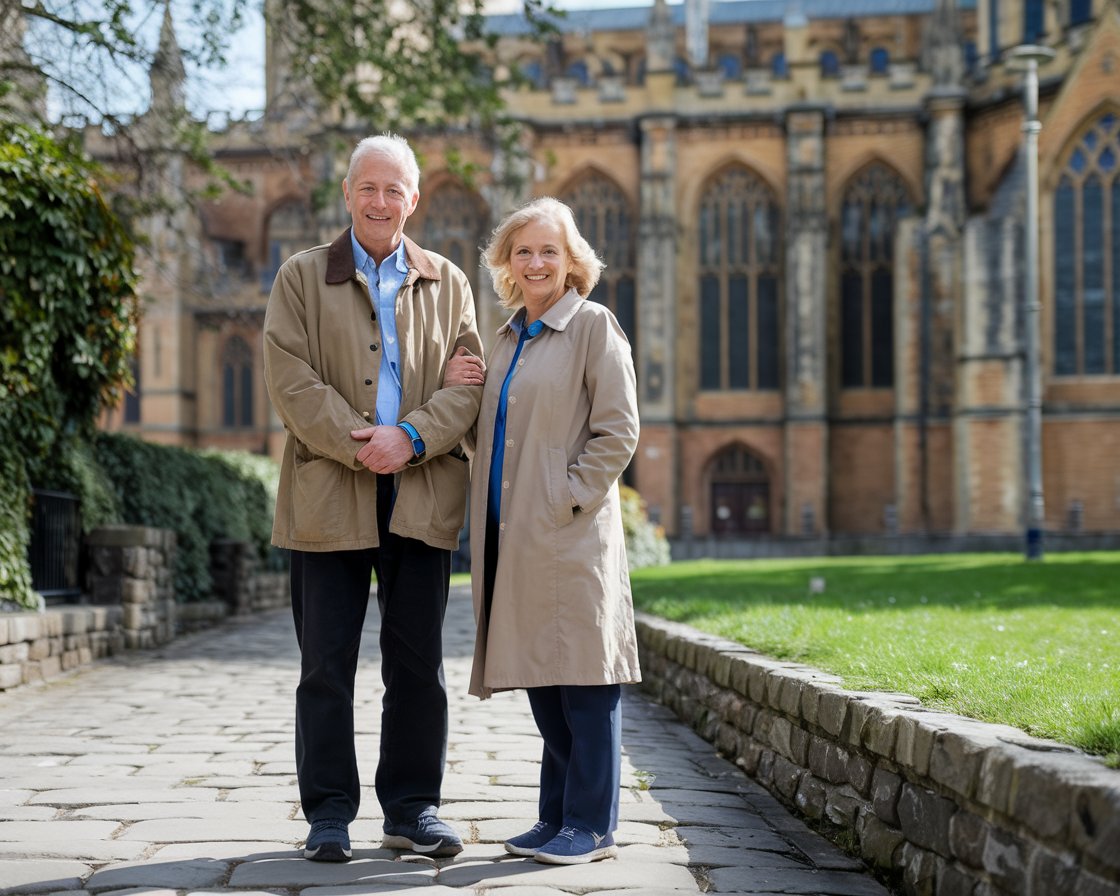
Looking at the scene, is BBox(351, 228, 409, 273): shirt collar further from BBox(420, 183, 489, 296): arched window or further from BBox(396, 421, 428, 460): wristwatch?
BBox(420, 183, 489, 296): arched window

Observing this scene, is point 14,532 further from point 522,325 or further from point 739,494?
point 739,494

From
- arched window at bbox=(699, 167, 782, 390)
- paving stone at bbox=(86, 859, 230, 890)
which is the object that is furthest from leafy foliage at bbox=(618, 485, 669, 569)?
paving stone at bbox=(86, 859, 230, 890)

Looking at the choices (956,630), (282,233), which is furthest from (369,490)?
(282,233)

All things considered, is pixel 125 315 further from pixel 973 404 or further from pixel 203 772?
pixel 973 404

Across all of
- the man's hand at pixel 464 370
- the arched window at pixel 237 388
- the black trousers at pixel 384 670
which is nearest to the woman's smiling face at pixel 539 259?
the man's hand at pixel 464 370

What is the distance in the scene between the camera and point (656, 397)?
34.2 m

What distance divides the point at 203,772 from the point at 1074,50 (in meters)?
30.7

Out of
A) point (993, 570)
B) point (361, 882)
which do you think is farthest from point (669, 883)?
point (993, 570)

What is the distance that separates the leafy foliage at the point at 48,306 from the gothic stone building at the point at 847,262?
70.7ft

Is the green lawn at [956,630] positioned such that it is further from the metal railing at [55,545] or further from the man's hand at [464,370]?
the metal railing at [55,545]

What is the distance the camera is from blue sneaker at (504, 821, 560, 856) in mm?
4242

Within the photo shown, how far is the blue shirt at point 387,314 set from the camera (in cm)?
441

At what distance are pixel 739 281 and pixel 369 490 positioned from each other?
31918 mm

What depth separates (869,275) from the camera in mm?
35000
